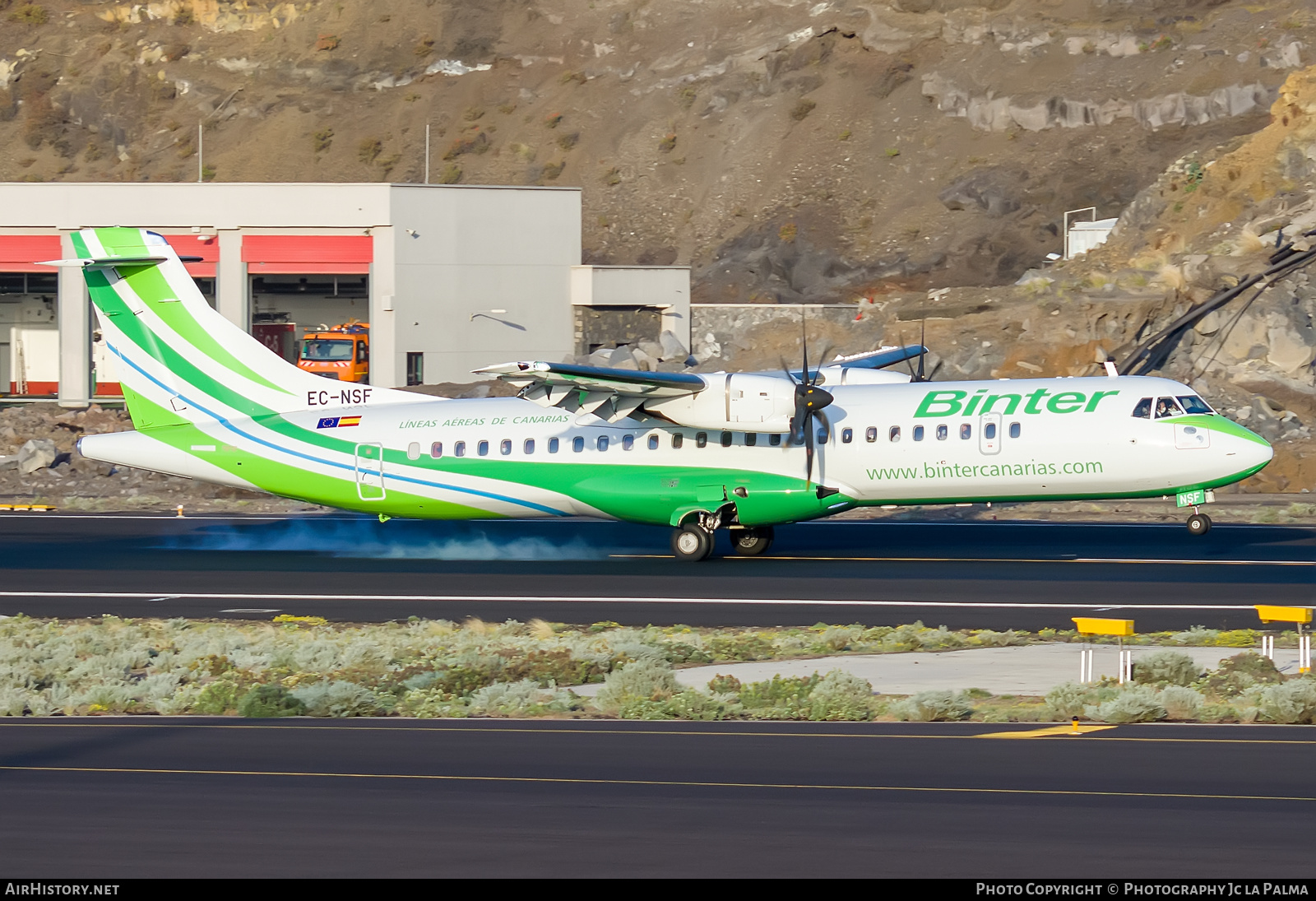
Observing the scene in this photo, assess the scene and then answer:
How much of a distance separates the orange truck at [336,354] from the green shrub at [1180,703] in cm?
4754

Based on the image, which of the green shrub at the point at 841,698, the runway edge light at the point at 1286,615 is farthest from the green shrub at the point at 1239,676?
the green shrub at the point at 841,698

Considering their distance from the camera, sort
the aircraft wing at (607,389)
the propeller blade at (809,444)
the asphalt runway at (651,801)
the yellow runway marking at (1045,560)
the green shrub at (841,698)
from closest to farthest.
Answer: the asphalt runway at (651,801)
the green shrub at (841,698)
the aircraft wing at (607,389)
the yellow runway marking at (1045,560)
the propeller blade at (809,444)

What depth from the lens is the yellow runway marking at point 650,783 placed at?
428 inches

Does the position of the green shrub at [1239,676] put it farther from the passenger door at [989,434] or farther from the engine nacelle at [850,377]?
the engine nacelle at [850,377]

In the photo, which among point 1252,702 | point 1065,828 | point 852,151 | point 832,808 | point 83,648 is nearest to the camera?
point 1065,828

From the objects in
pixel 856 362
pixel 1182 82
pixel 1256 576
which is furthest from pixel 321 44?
pixel 1256 576

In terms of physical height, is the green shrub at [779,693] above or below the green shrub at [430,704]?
above

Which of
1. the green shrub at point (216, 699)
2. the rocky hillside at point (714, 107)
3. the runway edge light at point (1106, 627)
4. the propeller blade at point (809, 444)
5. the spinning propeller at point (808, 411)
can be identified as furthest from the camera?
the rocky hillside at point (714, 107)

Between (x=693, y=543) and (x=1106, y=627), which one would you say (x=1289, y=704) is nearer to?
(x=1106, y=627)

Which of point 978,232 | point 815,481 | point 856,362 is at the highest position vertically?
point 978,232

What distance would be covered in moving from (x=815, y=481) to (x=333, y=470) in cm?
885

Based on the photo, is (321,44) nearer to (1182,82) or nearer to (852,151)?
(852,151)

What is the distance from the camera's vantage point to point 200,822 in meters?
10.1

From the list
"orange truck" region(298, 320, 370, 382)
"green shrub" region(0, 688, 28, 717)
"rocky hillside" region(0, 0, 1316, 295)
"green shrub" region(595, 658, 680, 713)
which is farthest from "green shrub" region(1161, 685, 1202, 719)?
"rocky hillside" region(0, 0, 1316, 295)
